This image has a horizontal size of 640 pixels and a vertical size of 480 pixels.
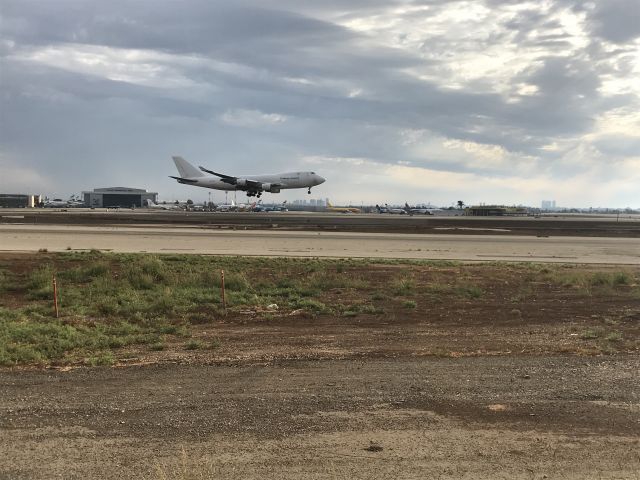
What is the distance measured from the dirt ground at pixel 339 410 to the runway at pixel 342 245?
23.5 metres

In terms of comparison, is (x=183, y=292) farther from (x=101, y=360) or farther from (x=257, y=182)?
(x=257, y=182)

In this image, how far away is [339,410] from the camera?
6.87m

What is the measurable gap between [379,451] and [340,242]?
128ft

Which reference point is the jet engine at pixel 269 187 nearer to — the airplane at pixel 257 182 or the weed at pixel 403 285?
the airplane at pixel 257 182

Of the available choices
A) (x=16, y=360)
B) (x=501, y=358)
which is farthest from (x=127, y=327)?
(x=501, y=358)

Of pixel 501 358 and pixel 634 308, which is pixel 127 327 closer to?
pixel 501 358

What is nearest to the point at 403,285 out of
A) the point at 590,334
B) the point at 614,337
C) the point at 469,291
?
the point at 469,291

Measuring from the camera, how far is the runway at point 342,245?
3569cm

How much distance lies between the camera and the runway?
117 feet

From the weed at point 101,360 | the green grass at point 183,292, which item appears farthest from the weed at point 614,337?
the weed at point 101,360

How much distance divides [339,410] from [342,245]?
3538 cm

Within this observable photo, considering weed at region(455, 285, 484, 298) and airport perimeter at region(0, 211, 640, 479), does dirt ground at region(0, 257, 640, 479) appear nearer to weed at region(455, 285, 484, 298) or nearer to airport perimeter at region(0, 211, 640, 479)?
airport perimeter at region(0, 211, 640, 479)

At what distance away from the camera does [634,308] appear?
1644 cm

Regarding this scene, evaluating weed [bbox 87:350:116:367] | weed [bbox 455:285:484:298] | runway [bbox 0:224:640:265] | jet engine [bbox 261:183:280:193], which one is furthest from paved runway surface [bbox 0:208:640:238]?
weed [bbox 87:350:116:367]
